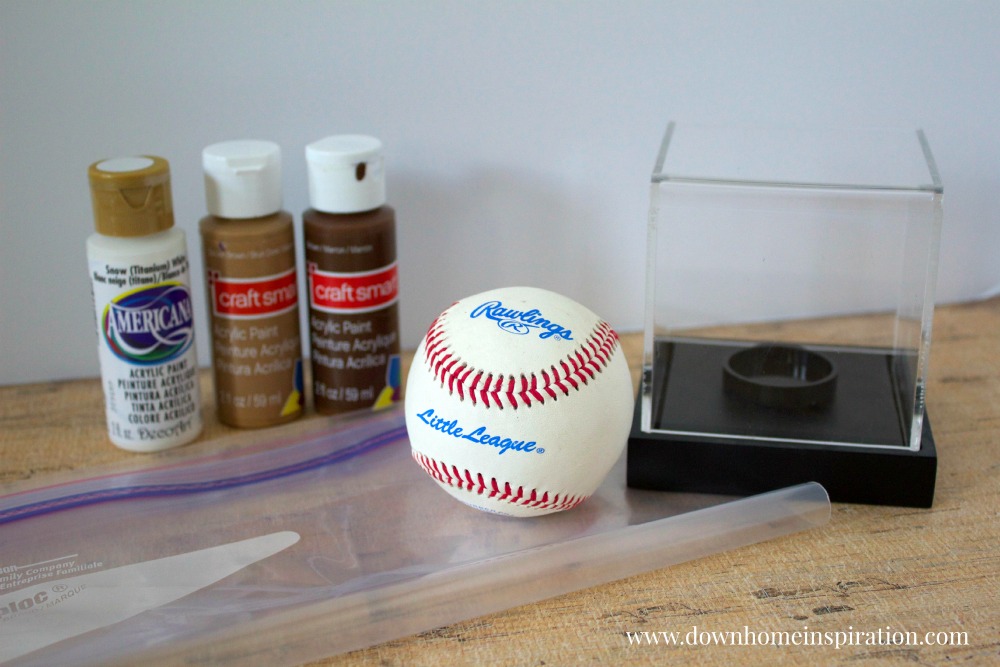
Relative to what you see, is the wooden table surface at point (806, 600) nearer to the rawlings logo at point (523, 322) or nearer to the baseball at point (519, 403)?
the baseball at point (519, 403)

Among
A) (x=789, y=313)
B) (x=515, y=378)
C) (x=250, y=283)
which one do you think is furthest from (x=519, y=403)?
(x=789, y=313)

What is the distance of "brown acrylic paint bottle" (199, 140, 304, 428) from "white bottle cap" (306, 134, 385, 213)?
39 millimetres

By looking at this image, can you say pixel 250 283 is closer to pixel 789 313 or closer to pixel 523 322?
pixel 523 322

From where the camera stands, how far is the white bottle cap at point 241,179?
2.99ft

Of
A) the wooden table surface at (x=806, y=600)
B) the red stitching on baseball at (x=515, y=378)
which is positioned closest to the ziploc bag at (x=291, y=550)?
the wooden table surface at (x=806, y=600)

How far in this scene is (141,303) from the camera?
0.90 meters

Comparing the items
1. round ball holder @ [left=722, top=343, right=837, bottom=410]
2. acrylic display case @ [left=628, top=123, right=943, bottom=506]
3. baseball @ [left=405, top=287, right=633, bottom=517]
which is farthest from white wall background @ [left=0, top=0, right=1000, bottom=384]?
baseball @ [left=405, top=287, right=633, bottom=517]

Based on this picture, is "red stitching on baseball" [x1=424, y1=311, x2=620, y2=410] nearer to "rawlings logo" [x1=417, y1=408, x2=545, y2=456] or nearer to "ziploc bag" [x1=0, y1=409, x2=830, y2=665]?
"rawlings logo" [x1=417, y1=408, x2=545, y2=456]

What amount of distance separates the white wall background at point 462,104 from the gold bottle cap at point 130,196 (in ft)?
0.55

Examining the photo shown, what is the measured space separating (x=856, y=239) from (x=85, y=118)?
2.56ft

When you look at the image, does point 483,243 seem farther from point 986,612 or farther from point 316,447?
point 986,612

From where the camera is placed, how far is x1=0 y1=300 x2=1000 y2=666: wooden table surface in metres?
0.68

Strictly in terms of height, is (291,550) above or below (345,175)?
below

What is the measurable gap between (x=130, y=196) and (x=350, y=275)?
21 centimetres
